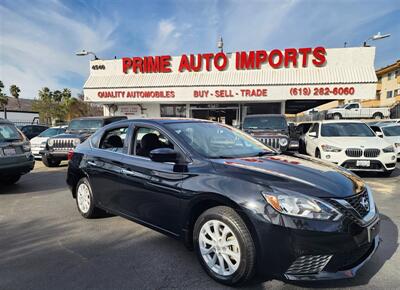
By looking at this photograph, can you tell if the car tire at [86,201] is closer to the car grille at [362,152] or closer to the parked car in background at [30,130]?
the car grille at [362,152]

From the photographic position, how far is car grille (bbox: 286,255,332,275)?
7.70ft

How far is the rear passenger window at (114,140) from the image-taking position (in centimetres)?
409

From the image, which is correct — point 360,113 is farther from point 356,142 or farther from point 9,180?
point 9,180

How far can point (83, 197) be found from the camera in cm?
472

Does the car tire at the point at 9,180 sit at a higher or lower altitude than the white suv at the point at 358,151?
lower

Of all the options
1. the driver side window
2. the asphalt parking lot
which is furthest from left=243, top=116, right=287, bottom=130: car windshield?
the driver side window

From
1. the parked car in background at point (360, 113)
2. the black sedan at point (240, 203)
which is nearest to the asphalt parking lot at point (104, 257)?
the black sedan at point (240, 203)

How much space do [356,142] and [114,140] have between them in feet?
20.9

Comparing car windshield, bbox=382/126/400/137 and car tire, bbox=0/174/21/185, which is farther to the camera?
car windshield, bbox=382/126/400/137

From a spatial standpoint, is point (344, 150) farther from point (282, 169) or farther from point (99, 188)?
point (99, 188)

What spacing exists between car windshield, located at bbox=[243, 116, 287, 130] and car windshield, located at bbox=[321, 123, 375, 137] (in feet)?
5.31

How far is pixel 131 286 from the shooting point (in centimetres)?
274

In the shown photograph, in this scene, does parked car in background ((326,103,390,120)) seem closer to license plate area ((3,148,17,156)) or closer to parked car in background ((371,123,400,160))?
parked car in background ((371,123,400,160))

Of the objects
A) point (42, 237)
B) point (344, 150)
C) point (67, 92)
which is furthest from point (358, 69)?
point (67, 92)
